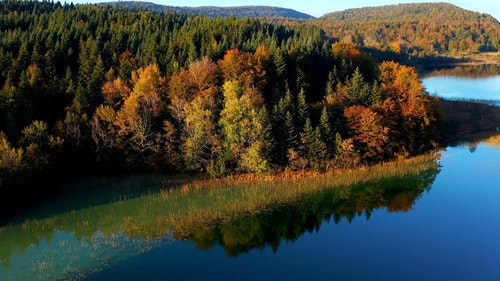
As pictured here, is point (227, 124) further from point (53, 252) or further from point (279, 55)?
point (53, 252)

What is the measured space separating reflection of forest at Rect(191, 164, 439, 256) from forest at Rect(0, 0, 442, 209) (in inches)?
194

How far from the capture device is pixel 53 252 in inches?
1140

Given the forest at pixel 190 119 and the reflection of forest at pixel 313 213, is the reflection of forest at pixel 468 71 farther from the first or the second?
the reflection of forest at pixel 313 213

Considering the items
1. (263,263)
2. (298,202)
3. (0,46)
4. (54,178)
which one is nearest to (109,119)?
(54,178)

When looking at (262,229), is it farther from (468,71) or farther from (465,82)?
(468,71)

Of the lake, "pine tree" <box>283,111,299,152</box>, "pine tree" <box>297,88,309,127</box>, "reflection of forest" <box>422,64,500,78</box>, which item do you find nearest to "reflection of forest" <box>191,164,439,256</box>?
the lake

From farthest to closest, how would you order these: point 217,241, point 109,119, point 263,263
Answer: point 109,119, point 217,241, point 263,263

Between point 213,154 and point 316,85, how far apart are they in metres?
21.3

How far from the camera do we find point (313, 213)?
35469 mm

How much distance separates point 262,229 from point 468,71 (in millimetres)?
119749

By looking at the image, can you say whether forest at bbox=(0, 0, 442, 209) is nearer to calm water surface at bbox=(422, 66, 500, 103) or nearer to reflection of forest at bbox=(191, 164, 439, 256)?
reflection of forest at bbox=(191, 164, 439, 256)

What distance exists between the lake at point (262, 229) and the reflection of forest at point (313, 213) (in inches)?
3.6

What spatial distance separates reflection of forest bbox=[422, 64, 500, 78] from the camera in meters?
122

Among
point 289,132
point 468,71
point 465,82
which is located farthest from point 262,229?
point 468,71
